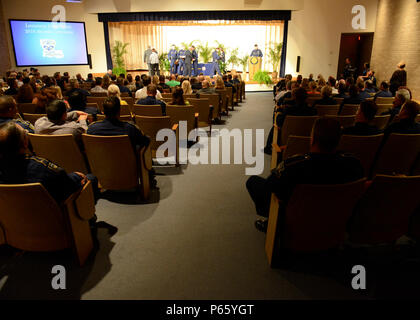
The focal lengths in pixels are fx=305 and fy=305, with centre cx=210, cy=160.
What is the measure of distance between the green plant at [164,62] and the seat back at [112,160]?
1439cm

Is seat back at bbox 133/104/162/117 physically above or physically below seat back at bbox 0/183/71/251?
above

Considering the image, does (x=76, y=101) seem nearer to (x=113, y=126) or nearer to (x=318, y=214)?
(x=113, y=126)

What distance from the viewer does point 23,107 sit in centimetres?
499

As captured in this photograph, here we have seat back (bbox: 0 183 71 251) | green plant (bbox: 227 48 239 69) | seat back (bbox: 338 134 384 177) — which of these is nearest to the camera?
→ seat back (bbox: 0 183 71 251)

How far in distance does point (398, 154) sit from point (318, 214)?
1.63 m

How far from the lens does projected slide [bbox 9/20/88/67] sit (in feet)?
42.5

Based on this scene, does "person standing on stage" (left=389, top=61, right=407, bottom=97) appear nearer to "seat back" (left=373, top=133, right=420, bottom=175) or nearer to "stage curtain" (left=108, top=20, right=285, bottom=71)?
"seat back" (left=373, top=133, right=420, bottom=175)

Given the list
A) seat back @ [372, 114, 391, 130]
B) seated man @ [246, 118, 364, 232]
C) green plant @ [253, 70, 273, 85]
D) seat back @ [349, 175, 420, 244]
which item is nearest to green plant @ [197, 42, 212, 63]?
green plant @ [253, 70, 273, 85]

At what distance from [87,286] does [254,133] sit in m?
4.74

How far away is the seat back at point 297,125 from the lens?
3.75 meters

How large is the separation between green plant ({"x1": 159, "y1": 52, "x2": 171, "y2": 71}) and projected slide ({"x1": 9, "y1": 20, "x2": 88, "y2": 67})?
3884mm

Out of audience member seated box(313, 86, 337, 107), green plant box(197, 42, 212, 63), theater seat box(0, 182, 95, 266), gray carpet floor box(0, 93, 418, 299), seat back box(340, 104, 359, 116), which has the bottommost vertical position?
gray carpet floor box(0, 93, 418, 299)
